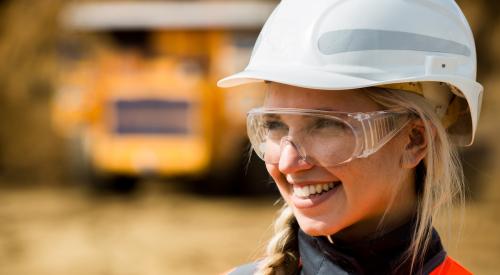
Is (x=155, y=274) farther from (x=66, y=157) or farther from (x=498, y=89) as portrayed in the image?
(x=498, y=89)

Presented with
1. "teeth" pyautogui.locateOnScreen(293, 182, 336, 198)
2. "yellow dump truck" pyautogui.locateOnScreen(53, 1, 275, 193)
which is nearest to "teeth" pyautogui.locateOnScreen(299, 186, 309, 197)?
"teeth" pyautogui.locateOnScreen(293, 182, 336, 198)

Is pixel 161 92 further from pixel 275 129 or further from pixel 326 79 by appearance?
pixel 326 79

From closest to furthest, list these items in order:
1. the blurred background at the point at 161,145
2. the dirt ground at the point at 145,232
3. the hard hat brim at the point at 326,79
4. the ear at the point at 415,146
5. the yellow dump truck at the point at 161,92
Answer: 1. the hard hat brim at the point at 326,79
2. the ear at the point at 415,146
3. the dirt ground at the point at 145,232
4. the blurred background at the point at 161,145
5. the yellow dump truck at the point at 161,92

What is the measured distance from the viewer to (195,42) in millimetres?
9977

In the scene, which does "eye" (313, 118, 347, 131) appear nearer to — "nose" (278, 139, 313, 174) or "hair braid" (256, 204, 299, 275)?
"nose" (278, 139, 313, 174)

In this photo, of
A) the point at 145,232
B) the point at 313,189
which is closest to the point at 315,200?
the point at 313,189

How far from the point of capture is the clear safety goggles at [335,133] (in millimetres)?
1615

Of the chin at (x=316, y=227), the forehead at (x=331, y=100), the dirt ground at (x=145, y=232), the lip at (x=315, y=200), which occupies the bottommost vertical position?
the dirt ground at (x=145, y=232)

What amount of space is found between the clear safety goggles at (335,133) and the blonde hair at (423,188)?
0.04m

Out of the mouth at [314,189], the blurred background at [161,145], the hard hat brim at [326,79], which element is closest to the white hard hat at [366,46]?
the hard hat brim at [326,79]

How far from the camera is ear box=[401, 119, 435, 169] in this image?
170 cm

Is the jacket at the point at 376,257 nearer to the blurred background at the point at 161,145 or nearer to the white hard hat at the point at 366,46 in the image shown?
the white hard hat at the point at 366,46

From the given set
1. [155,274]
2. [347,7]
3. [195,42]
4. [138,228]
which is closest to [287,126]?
[347,7]

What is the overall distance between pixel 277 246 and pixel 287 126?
29 centimetres
